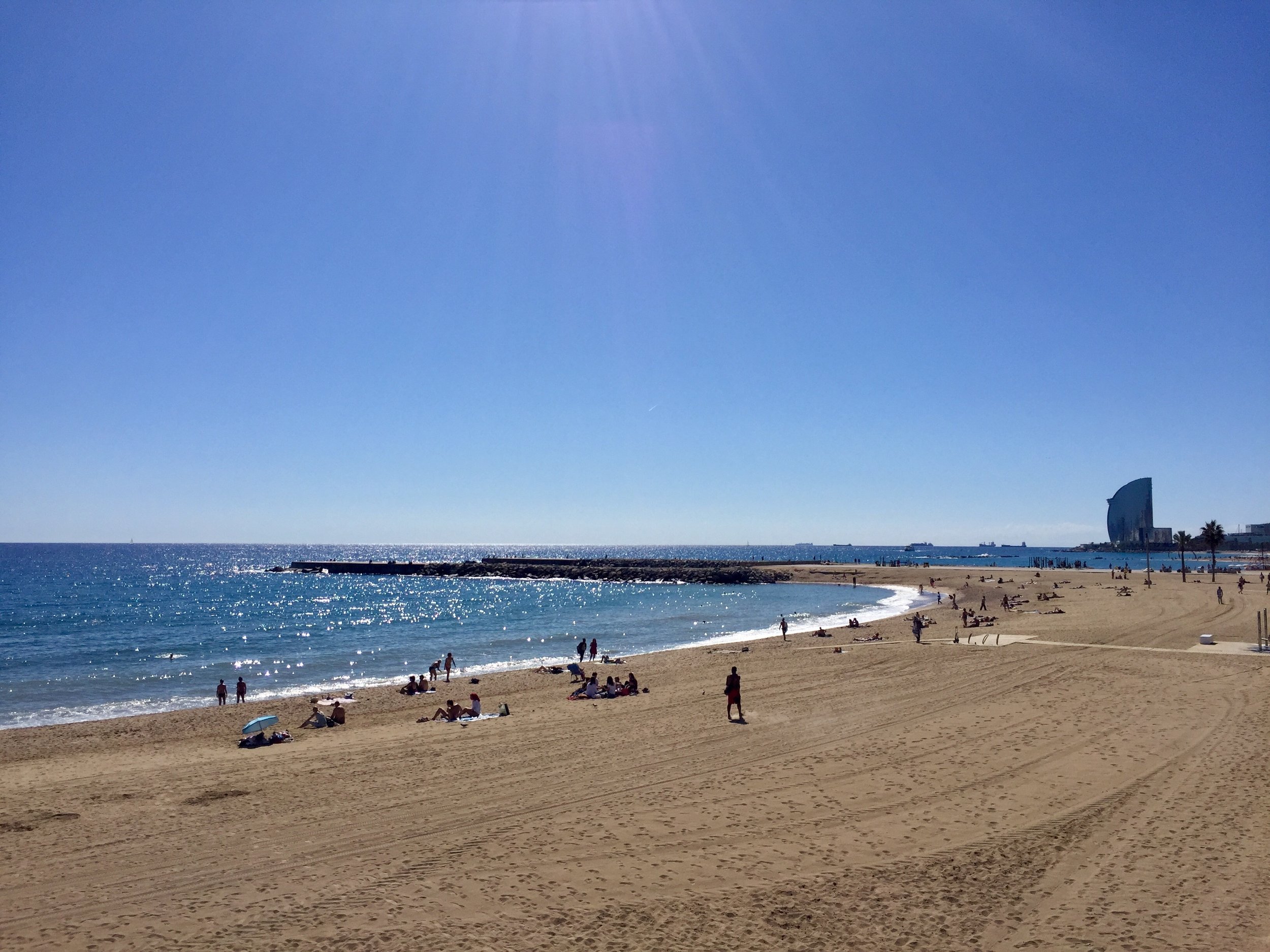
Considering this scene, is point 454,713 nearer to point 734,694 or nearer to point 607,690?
point 607,690

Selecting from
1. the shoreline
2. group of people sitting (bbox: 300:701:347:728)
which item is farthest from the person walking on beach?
the shoreline

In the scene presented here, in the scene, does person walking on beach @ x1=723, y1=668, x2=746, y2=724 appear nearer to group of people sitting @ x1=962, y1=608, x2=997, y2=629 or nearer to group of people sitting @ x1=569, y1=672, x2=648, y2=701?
group of people sitting @ x1=569, y1=672, x2=648, y2=701

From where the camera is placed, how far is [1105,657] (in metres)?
23.0

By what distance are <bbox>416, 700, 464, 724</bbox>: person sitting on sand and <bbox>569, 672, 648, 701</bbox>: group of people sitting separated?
11.9 ft

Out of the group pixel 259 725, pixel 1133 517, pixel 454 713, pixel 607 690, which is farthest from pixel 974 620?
pixel 1133 517

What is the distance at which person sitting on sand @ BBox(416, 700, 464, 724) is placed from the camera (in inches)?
742

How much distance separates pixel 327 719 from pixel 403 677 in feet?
34.2

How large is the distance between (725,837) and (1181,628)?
29350 millimetres

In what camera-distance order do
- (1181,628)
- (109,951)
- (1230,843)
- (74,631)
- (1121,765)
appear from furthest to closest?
(74,631), (1181,628), (1121,765), (1230,843), (109,951)

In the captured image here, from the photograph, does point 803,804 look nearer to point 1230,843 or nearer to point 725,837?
point 725,837

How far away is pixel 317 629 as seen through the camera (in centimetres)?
4838

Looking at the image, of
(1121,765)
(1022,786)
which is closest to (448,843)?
(1022,786)

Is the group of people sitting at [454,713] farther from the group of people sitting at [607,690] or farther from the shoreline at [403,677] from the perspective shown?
the shoreline at [403,677]

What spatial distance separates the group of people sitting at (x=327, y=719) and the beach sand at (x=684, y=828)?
489mm
